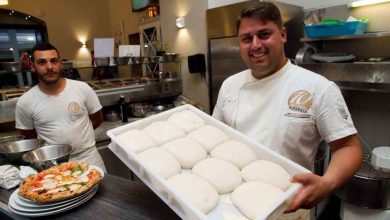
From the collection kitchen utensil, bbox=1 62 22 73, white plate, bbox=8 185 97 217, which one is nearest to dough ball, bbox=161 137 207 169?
white plate, bbox=8 185 97 217

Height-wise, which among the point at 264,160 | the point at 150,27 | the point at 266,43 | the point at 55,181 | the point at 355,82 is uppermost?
the point at 150,27

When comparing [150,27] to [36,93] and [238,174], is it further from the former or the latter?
A: [238,174]

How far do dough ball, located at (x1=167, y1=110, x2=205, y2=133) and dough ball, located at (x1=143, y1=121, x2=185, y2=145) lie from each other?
3cm

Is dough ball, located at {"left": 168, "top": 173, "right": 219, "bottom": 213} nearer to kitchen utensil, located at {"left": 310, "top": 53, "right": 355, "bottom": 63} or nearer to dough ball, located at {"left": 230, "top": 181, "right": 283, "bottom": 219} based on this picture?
dough ball, located at {"left": 230, "top": 181, "right": 283, "bottom": 219}

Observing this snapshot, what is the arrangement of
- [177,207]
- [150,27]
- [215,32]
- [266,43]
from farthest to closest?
[150,27] → [215,32] → [266,43] → [177,207]

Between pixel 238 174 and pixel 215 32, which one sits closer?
pixel 238 174

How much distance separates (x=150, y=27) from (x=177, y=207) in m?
5.21

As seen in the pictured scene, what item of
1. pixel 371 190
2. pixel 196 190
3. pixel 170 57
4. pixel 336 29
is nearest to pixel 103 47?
pixel 170 57

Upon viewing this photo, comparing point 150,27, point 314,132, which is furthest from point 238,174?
point 150,27

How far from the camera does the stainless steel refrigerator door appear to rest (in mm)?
2854

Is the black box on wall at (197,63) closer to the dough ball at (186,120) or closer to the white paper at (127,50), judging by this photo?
the white paper at (127,50)

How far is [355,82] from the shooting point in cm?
211

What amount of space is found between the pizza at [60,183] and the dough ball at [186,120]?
43cm

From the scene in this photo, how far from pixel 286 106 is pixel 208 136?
39 centimetres
